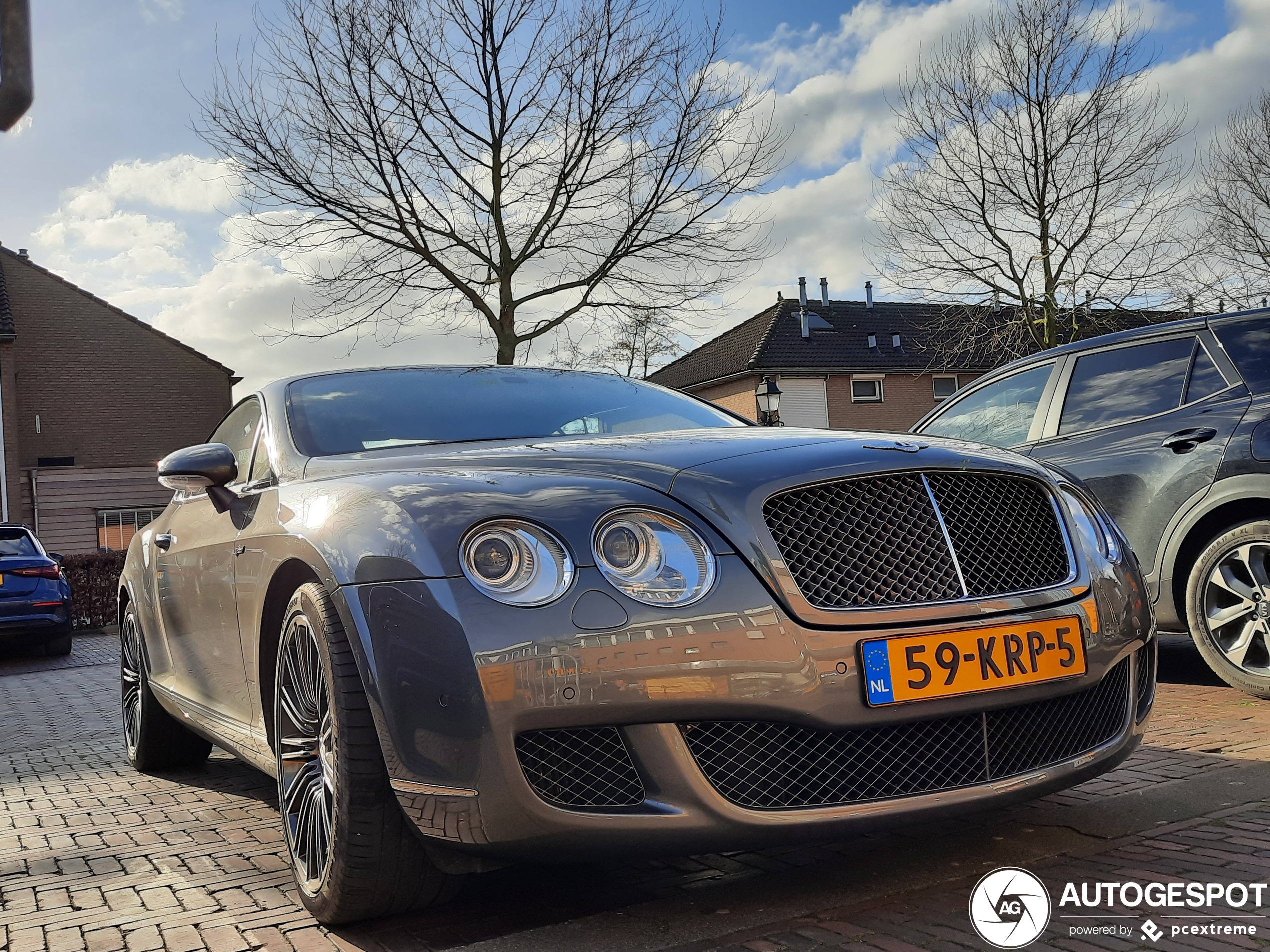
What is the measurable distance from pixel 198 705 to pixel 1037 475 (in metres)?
2.78

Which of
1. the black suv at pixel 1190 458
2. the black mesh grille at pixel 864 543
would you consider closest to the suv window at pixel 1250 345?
the black suv at pixel 1190 458

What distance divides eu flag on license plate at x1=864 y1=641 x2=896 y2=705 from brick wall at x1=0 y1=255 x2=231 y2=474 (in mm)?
29642

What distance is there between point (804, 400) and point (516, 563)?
38.4m

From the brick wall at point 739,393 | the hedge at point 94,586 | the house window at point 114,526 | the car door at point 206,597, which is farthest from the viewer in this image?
the brick wall at point 739,393

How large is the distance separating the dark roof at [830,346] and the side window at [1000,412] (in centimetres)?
3244

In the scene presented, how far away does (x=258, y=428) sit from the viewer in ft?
12.9

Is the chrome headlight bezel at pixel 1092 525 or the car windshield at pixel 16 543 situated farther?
the car windshield at pixel 16 543

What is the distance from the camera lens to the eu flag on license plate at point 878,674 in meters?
2.39

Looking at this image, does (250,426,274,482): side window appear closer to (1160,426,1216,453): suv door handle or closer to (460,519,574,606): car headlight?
(460,519,574,606): car headlight

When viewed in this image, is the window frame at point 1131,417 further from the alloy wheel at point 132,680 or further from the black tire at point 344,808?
the alloy wheel at point 132,680

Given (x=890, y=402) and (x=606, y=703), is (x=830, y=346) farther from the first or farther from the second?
(x=606, y=703)

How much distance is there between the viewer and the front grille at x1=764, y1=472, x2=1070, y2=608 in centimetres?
251

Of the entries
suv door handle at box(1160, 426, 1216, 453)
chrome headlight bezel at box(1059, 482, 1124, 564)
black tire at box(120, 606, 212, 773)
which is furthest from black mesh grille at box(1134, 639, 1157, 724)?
black tire at box(120, 606, 212, 773)

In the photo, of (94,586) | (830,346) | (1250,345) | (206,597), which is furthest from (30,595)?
(830,346)
